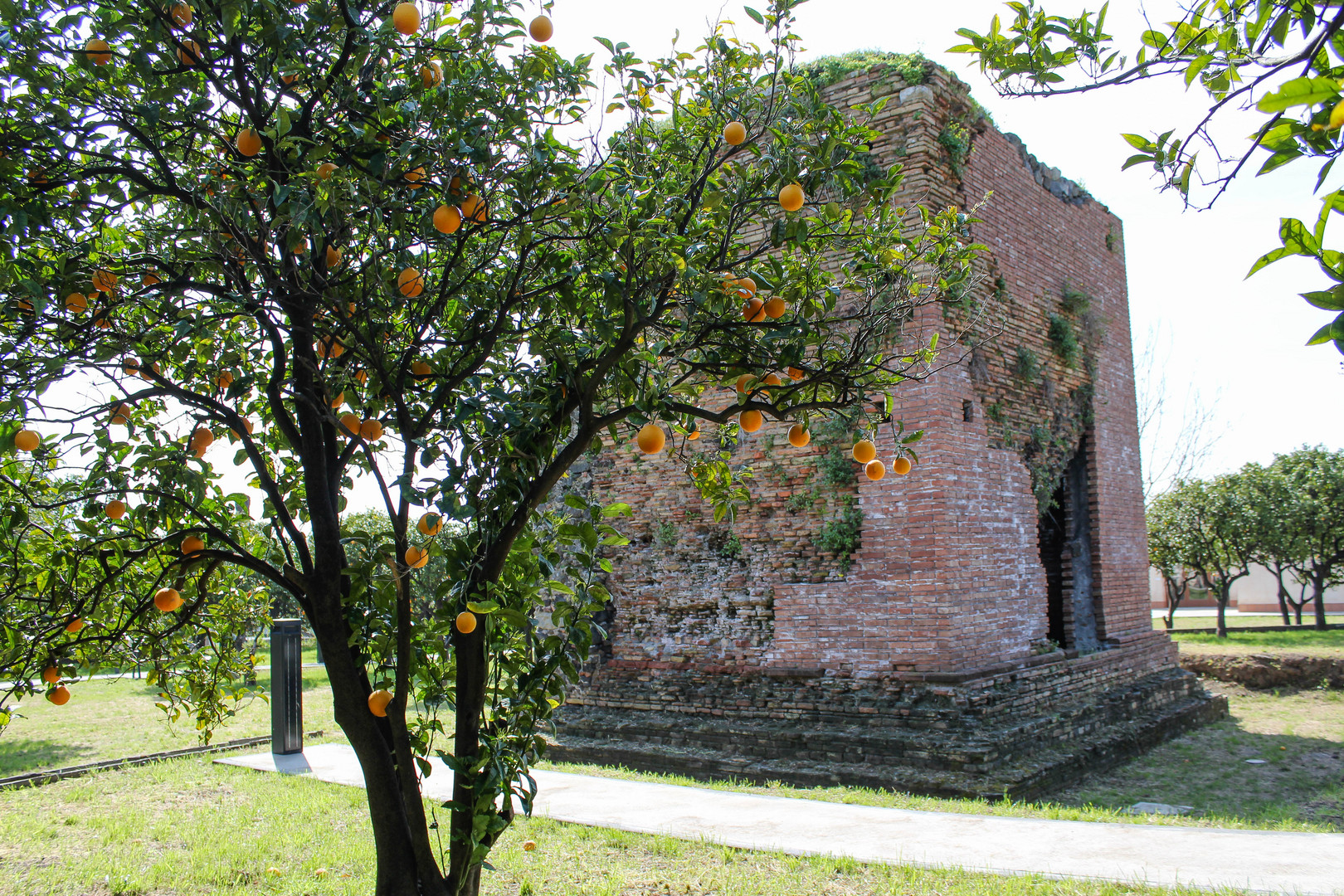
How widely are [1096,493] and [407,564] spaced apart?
9892mm

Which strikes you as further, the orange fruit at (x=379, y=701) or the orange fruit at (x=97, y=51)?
the orange fruit at (x=379, y=701)

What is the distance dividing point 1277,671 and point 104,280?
16.1m

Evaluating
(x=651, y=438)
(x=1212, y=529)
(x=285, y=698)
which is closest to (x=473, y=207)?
(x=651, y=438)

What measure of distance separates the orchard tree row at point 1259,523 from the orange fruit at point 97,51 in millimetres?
24403

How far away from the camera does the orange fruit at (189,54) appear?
2.60 metres

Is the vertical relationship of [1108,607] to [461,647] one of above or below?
below

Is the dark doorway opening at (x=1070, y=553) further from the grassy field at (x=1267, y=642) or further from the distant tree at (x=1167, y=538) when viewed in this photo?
the distant tree at (x=1167, y=538)

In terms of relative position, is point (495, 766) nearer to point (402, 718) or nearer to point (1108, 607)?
point (402, 718)

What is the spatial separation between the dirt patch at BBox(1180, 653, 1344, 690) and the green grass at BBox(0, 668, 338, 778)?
13.6m

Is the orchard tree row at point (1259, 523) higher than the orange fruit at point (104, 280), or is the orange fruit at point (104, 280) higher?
the orange fruit at point (104, 280)

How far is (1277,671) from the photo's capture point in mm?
13312

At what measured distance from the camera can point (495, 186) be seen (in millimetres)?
2566

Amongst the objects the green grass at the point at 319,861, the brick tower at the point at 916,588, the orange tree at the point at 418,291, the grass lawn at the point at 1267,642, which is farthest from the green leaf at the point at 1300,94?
the grass lawn at the point at 1267,642

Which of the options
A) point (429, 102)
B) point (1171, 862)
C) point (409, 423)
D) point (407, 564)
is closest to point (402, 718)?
point (407, 564)
